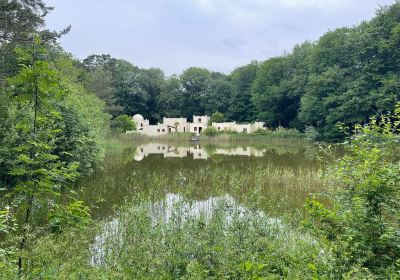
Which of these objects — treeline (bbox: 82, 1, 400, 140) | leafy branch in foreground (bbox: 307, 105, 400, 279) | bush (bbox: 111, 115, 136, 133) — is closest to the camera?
leafy branch in foreground (bbox: 307, 105, 400, 279)

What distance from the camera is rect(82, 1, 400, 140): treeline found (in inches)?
1454

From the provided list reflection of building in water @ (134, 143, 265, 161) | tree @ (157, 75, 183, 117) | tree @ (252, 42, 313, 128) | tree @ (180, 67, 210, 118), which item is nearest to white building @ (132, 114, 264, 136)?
tree @ (252, 42, 313, 128)

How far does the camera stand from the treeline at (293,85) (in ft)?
121

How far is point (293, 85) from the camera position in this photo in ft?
158

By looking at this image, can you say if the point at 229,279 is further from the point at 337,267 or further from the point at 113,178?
the point at 113,178

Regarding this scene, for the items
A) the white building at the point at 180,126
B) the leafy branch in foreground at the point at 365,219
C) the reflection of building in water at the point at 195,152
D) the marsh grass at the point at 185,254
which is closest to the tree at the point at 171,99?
the white building at the point at 180,126

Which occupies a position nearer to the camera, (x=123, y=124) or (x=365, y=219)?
(x=365, y=219)

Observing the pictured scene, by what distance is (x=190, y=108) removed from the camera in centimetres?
6334

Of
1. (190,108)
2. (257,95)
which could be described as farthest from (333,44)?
(190,108)

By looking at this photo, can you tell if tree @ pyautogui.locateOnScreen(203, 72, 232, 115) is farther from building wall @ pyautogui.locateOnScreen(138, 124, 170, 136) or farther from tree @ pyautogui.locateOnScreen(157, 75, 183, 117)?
building wall @ pyautogui.locateOnScreen(138, 124, 170, 136)

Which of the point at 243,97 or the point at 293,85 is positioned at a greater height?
the point at 293,85

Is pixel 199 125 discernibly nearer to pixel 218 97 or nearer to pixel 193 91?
pixel 218 97

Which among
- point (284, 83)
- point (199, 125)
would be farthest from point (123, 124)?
point (284, 83)

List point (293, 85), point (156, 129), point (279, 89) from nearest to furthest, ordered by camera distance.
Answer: point (293, 85) → point (279, 89) → point (156, 129)
